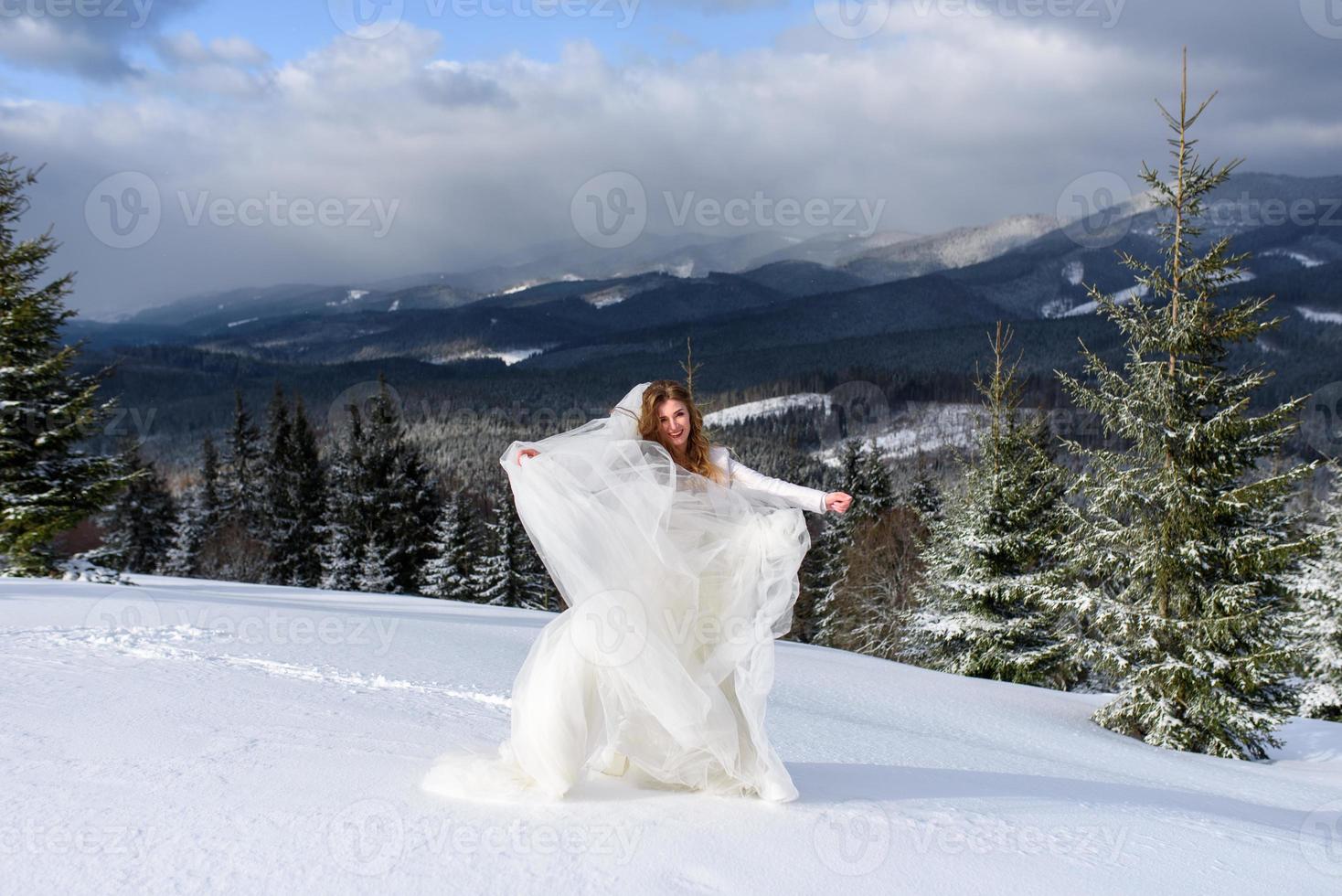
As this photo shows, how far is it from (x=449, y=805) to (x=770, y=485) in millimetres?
2332

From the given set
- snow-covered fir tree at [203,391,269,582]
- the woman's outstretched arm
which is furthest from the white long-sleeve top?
snow-covered fir tree at [203,391,269,582]

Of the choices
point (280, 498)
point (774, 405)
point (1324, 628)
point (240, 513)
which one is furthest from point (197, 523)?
point (774, 405)

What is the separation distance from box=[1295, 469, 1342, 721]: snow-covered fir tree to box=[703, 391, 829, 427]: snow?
123m

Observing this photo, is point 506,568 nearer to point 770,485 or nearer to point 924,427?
point 770,485

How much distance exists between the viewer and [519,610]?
16188mm

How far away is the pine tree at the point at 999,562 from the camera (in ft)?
60.7

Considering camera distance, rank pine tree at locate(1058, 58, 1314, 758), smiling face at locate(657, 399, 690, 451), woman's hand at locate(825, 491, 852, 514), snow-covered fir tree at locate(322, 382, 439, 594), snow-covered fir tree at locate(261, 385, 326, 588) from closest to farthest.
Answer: woman's hand at locate(825, 491, 852, 514)
smiling face at locate(657, 399, 690, 451)
pine tree at locate(1058, 58, 1314, 758)
snow-covered fir tree at locate(322, 382, 439, 594)
snow-covered fir tree at locate(261, 385, 326, 588)

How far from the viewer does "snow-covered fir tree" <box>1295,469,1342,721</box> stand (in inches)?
884

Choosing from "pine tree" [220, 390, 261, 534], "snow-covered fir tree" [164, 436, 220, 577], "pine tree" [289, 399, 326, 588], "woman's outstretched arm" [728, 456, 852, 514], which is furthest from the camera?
"pine tree" [220, 390, 261, 534]

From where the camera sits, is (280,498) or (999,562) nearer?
(999,562)

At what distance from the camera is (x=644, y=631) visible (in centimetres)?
431

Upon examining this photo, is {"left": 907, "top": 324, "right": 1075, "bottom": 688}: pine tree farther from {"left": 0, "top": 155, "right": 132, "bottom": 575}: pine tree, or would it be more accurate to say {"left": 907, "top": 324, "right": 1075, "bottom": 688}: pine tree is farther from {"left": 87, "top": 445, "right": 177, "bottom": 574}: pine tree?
{"left": 87, "top": 445, "right": 177, "bottom": 574}: pine tree

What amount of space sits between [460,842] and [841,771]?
8.85ft

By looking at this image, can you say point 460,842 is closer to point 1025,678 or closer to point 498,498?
point 1025,678
